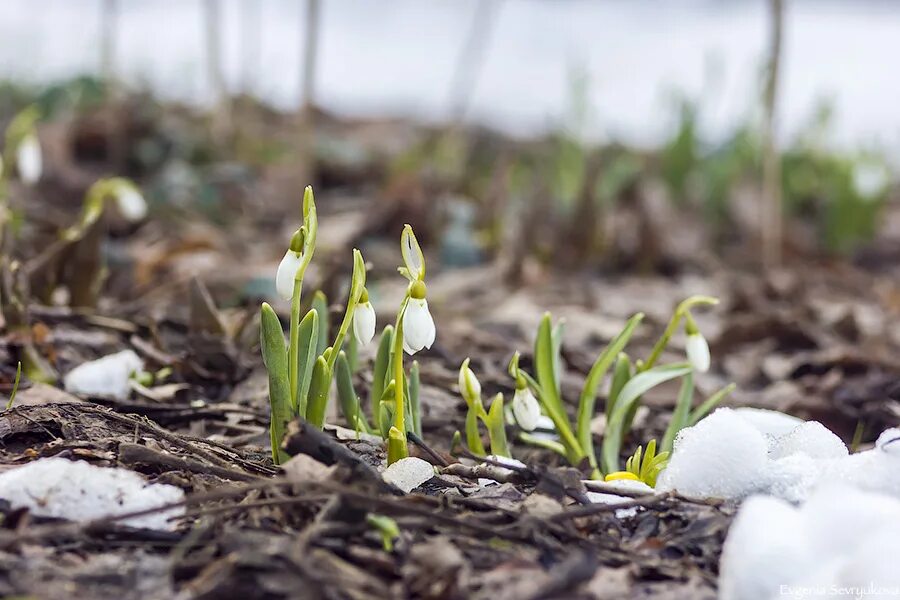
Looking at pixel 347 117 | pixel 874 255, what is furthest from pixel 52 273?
pixel 347 117

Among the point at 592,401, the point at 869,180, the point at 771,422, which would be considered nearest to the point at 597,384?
the point at 592,401

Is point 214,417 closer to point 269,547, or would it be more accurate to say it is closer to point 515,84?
point 269,547

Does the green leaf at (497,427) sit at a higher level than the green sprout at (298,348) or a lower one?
lower

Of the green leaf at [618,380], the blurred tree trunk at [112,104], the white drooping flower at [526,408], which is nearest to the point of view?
the white drooping flower at [526,408]

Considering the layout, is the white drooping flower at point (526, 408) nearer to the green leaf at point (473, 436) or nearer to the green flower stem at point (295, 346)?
the green leaf at point (473, 436)

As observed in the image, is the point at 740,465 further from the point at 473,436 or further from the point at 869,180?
the point at 869,180

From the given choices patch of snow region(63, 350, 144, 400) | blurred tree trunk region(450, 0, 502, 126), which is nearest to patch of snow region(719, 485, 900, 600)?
patch of snow region(63, 350, 144, 400)

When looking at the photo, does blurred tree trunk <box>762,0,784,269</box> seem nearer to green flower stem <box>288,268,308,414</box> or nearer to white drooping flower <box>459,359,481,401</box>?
white drooping flower <box>459,359,481,401</box>

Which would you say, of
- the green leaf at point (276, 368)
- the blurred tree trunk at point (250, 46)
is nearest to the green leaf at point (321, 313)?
the green leaf at point (276, 368)
